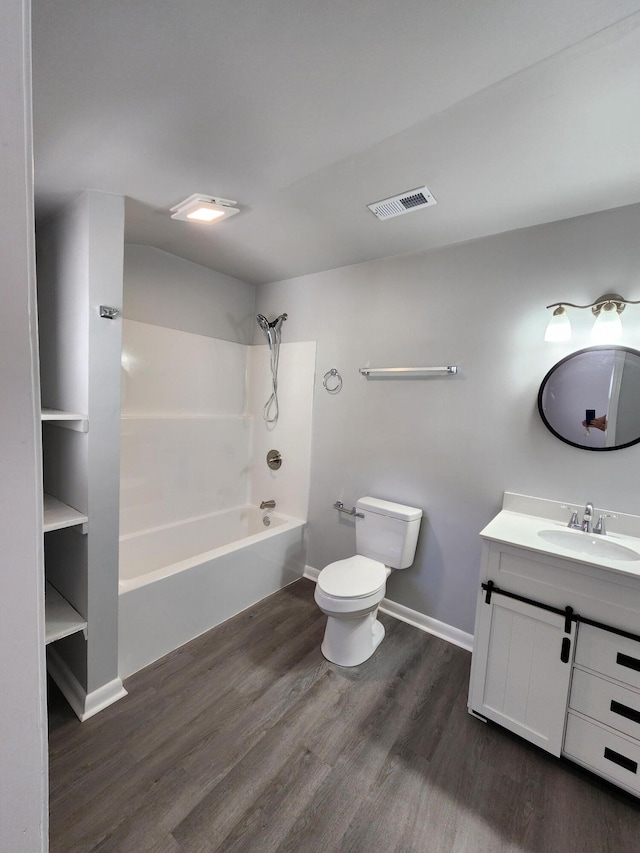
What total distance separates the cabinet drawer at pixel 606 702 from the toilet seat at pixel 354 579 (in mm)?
879

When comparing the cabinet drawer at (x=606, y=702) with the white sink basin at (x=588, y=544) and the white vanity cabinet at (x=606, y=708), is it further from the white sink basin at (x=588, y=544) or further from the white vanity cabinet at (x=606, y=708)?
the white sink basin at (x=588, y=544)

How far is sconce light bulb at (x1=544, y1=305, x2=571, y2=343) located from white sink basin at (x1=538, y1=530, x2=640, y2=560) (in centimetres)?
91

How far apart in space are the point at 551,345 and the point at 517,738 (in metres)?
1.79

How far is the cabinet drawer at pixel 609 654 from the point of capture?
1265 mm

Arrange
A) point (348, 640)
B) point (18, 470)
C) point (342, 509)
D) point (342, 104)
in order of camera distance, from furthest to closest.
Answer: point (342, 509) < point (348, 640) < point (342, 104) < point (18, 470)

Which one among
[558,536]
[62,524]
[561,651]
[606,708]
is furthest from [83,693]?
[558,536]

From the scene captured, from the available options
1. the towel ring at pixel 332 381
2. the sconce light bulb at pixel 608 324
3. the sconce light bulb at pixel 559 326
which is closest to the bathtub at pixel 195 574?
the towel ring at pixel 332 381

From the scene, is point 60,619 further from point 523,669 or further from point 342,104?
point 342,104

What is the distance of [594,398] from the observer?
1677 mm

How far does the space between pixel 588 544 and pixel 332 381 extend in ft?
5.64

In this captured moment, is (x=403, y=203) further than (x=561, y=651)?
Yes

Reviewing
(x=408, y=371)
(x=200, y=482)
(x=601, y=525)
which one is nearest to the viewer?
(x=601, y=525)

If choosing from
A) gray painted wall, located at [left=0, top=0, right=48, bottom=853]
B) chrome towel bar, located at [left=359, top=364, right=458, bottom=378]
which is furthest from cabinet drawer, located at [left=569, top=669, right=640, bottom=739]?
gray painted wall, located at [left=0, top=0, right=48, bottom=853]

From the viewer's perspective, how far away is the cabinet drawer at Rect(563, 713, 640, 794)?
127cm
